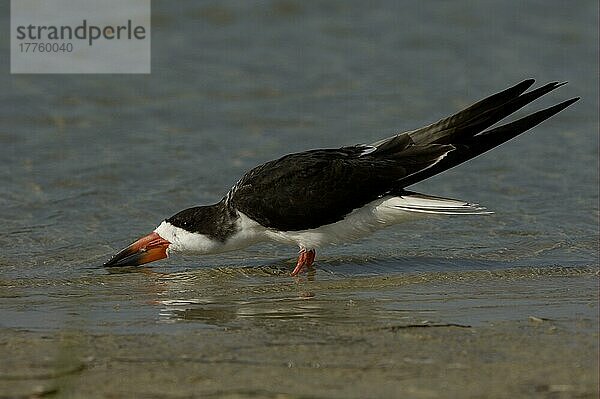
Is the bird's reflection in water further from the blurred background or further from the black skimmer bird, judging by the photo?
the blurred background

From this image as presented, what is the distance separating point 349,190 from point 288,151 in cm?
296

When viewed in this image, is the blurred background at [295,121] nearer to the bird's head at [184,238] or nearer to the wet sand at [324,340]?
the bird's head at [184,238]

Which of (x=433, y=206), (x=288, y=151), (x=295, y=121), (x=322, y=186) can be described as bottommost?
(x=433, y=206)

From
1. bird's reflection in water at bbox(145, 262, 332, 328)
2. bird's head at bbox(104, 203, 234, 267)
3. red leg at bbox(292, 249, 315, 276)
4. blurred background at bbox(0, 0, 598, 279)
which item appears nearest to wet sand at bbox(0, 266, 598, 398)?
bird's reflection in water at bbox(145, 262, 332, 328)

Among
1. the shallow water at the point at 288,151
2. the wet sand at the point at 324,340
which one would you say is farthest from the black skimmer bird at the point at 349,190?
the wet sand at the point at 324,340

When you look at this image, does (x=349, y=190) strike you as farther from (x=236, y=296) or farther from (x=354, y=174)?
(x=236, y=296)

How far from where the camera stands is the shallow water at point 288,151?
5703 mm

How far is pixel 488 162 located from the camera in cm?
945

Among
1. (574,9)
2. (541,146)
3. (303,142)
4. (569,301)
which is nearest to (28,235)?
(303,142)

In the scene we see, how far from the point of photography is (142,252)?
701cm

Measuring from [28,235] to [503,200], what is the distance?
3370mm

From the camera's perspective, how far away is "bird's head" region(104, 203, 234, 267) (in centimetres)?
700

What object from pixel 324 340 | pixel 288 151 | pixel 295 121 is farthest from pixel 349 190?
pixel 295 121

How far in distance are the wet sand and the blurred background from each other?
0.86 meters
